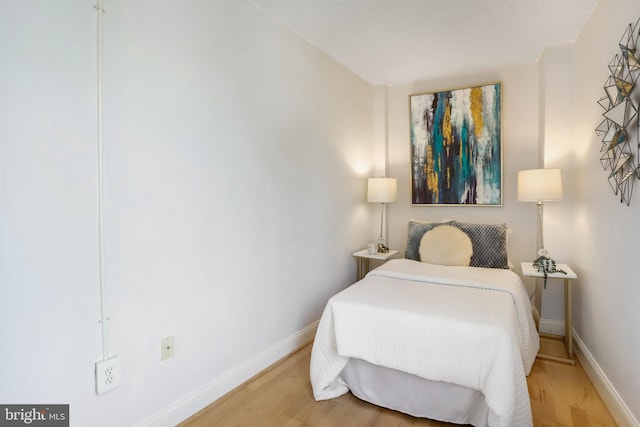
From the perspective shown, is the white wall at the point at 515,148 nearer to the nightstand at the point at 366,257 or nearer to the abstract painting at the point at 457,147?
the abstract painting at the point at 457,147

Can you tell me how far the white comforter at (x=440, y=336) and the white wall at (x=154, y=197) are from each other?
603 mm

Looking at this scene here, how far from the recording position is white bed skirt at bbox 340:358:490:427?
1.77 meters

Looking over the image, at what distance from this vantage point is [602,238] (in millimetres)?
2152

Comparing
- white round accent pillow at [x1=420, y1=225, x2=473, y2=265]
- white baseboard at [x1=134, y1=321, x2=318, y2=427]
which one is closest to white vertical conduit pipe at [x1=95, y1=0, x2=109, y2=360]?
white baseboard at [x1=134, y1=321, x2=318, y2=427]

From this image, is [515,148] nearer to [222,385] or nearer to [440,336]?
[440,336]

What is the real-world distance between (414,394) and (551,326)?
1823 millimetres

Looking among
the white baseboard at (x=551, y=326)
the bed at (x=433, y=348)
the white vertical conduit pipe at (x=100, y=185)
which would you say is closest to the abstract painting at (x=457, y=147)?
the white baseboard at (x=551, y=326)

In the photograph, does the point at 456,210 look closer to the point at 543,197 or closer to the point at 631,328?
the point at 543,197

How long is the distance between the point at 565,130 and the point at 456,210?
1128 mm

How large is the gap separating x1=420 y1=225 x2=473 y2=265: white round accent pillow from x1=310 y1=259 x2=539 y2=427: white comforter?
1.69 feet

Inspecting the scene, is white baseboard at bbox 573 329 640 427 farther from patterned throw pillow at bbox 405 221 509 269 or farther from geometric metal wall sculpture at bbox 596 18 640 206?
geometric metal wall sculpture at bbox 596 18 640 206

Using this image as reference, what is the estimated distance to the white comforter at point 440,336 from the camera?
162 centimetres

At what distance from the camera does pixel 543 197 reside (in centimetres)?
267

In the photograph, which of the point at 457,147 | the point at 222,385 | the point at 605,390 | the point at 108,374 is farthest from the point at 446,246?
the point at 108,374
